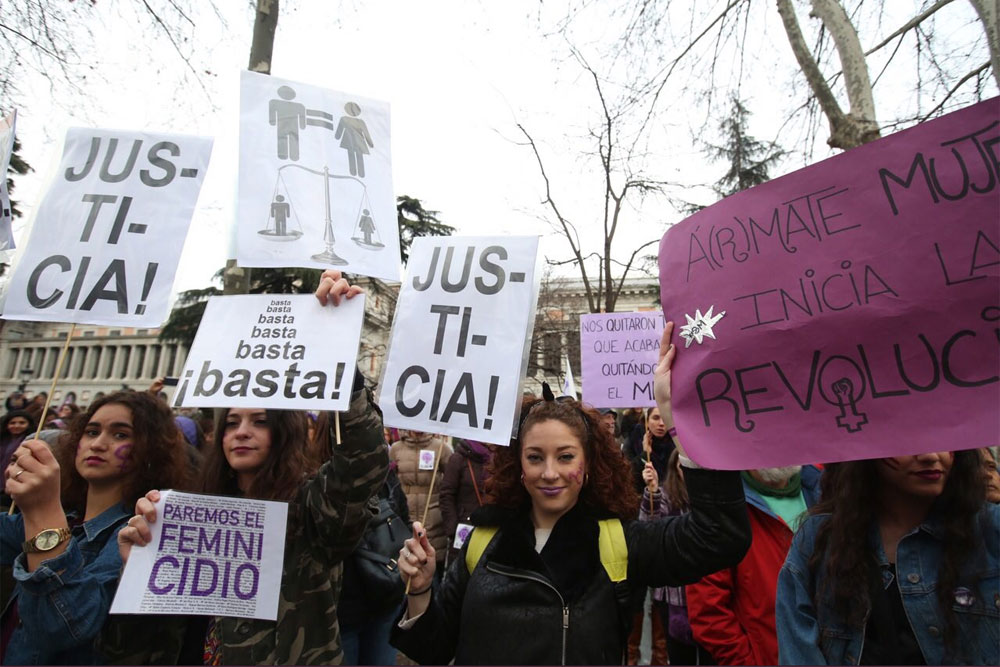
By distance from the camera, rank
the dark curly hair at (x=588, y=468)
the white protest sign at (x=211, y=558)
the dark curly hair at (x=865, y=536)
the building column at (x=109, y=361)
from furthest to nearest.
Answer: the building column at (x=109, y=361) → the dark curly hair at (x=588, y=468) → the white protest sign at (x=211, y=558) → the dark curly hair at (x=865, y=536)

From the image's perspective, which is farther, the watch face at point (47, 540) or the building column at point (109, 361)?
the building column at point (109, 361)

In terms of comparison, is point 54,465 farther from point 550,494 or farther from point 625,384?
point 625,384

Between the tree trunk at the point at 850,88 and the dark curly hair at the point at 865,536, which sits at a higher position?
the tree trunk at the point at 850,88

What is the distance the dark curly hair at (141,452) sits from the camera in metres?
2.40

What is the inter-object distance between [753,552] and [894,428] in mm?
1404

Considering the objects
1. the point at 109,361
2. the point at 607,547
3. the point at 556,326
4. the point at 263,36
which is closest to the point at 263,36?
the point at 263,36

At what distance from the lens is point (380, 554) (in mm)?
2758

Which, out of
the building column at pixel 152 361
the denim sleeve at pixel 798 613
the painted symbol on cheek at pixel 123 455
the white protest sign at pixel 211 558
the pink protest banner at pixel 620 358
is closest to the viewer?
the denim sleeve at pixel 798 613

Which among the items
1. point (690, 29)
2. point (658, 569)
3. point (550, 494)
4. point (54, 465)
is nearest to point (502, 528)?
point (550, 494)

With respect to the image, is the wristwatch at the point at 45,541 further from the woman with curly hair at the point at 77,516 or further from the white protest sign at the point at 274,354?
the white protest sign at the point at 274,354

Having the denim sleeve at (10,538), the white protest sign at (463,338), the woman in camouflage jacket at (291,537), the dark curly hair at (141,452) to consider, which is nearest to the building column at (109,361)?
the dark curly hair at (141,452)

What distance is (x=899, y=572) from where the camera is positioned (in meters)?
1.67

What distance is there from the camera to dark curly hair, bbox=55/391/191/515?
94.5 inches

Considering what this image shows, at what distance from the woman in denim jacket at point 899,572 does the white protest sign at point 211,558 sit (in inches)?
69.0
